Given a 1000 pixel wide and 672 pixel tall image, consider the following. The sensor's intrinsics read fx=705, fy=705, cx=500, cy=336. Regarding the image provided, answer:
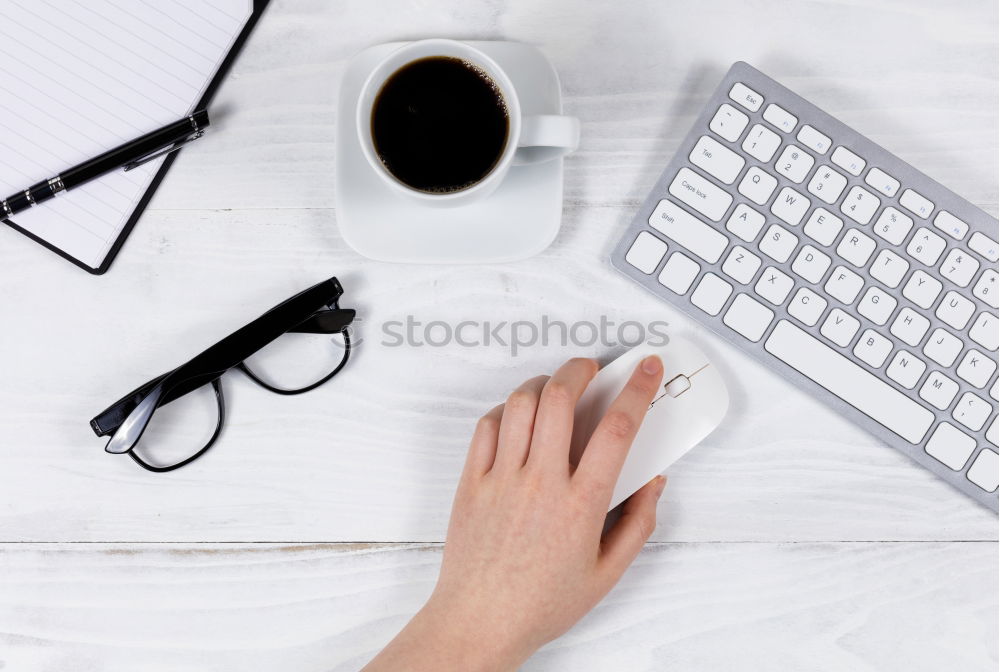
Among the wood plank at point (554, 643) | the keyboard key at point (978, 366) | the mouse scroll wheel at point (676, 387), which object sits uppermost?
the keyboard key at point (978, 366)

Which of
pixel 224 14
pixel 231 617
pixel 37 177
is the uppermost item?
pixel 224 14

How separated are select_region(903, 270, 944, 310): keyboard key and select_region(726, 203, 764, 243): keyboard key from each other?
0.12 metres

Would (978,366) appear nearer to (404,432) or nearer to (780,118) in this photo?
(780,118)

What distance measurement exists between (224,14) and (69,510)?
42 centimetres

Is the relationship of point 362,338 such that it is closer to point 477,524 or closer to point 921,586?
point 477,524

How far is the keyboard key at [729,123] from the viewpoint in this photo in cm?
54

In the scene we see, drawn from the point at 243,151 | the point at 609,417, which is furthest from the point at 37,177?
→ the point at 609,417

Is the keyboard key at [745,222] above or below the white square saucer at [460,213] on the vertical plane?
above

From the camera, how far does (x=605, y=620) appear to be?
1.87 ft

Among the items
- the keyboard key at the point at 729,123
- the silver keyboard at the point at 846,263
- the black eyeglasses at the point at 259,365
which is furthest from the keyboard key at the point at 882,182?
the black eyeglasses at the point at 259,365

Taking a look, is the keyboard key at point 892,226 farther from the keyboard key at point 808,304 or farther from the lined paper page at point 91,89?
the lined paper page at point 91,89

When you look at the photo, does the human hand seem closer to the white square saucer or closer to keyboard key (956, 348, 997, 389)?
the white square saucer

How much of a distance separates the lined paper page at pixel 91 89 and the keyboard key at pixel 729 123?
1.29 ft

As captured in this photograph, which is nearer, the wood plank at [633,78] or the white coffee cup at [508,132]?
the white coffee cup at [508,132]
